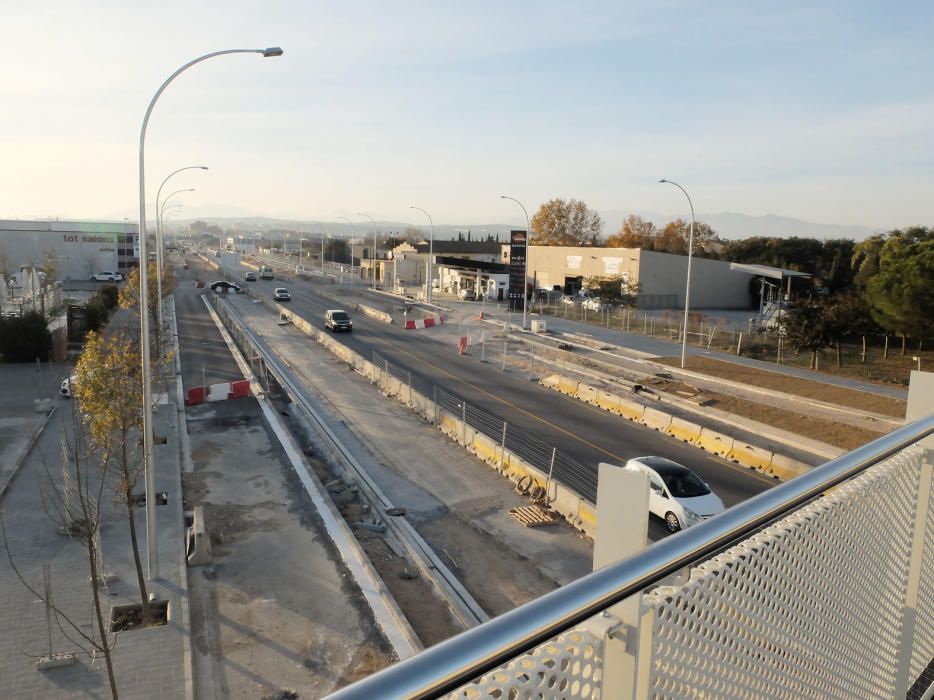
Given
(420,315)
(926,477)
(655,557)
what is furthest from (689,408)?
(420,315)

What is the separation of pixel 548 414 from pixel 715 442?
6.33 m

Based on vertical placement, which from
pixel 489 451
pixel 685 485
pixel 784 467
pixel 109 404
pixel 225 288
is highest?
pixel 109 404

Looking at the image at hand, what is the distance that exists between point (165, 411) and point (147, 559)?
41.2 ft

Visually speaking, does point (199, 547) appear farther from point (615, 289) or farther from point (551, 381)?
point (615, 289)

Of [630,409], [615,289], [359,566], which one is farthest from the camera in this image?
[615,289]

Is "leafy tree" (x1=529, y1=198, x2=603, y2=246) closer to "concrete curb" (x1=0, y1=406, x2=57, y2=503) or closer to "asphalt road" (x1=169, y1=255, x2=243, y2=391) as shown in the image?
"asphalt road" (x1=169, y1=255, x2=243, y2=391)

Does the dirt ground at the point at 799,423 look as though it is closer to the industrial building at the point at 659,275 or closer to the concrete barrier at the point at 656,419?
the concrete barrier at the point at 656,419

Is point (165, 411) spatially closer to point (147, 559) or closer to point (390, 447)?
point (390, 447)

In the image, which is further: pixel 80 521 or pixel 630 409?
pixel 630 409

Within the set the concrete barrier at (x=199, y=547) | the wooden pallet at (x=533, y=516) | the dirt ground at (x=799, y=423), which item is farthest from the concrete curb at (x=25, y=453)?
the dirt ground at (x=799, y=423)

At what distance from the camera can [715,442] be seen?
22266 millimetres

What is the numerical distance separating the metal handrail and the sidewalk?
9.83 metres

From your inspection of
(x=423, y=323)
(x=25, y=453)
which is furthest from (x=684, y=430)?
(x=423, y=323)

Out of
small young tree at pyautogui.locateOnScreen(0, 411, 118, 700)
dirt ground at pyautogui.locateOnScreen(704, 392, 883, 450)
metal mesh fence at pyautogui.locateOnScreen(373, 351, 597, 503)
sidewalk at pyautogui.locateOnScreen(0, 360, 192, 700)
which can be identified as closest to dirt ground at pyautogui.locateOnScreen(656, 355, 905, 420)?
dirt ground at pyautogui.locateOnScreen(704, 392, 883, 450)
